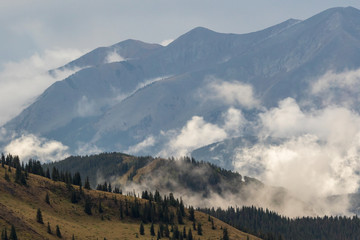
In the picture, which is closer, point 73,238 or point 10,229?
point 10,229

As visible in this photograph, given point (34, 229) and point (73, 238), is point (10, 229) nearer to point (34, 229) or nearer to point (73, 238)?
point (34, 229)

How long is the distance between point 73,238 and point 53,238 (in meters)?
7.31

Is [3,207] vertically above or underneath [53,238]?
above

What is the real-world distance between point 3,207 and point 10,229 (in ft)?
61.9

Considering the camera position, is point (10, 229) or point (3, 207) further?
point (3, 207)

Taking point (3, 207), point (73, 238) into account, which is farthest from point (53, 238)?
point (3, 207)

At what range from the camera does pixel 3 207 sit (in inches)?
7781

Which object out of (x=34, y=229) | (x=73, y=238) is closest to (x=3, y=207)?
(x=34, y=229)

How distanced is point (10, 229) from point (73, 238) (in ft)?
80.8

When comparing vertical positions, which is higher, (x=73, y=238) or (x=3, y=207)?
(x=3, y=207)

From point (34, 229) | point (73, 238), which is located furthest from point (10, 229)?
point (73, 238)

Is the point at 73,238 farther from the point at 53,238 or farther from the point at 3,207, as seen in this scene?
the point at 3,207

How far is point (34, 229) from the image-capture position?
19088 centimetres

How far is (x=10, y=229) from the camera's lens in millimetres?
181250
